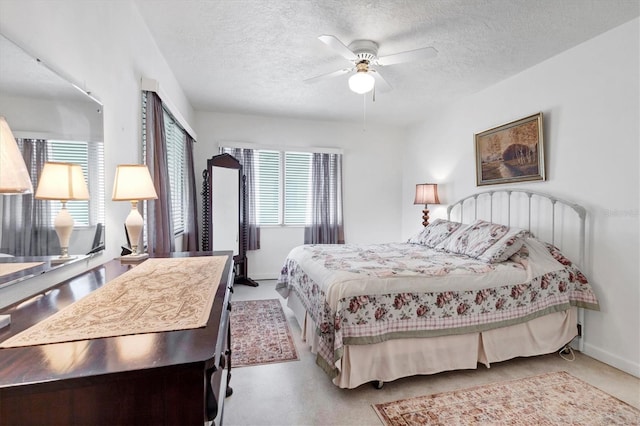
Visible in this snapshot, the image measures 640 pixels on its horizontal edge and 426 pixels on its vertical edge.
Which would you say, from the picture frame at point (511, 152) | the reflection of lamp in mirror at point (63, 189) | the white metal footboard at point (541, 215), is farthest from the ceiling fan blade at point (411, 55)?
the reflection of lamp in mirror at point (63, 189)

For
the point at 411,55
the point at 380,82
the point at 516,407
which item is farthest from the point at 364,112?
the point at 516,407

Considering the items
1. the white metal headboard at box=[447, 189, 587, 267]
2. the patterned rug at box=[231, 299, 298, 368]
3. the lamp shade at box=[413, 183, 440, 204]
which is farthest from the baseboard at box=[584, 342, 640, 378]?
the patterned rug at box=[231, 299, 298, 368]

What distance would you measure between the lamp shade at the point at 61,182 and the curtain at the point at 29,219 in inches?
1.1

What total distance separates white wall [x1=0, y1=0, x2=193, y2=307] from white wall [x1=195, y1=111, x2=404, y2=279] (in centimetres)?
197

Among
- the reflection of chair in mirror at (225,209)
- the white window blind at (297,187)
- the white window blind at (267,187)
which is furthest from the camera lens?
the white window blind at (297,187)

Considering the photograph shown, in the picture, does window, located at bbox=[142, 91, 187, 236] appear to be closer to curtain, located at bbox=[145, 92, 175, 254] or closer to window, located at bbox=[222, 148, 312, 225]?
curtain, located at bbox=[145, 92, 175, 254]

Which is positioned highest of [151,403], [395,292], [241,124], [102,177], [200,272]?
[241,124]

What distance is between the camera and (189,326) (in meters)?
0.84

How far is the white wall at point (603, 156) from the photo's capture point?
89.4 inches

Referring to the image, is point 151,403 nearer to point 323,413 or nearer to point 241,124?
point 323,413

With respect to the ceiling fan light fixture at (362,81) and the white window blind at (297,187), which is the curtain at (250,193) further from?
the ceiling fan light fixture at (362,81)

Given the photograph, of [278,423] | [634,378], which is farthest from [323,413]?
[634,378]

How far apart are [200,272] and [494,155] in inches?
129

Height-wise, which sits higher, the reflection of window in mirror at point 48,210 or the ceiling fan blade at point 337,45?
the ceiling fan blade at point 337,45
